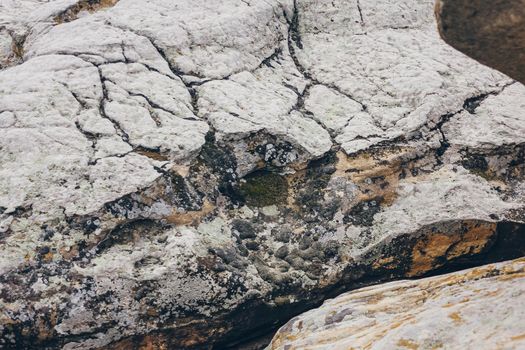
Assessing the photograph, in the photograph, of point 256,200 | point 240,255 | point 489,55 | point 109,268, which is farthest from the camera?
point 256,200

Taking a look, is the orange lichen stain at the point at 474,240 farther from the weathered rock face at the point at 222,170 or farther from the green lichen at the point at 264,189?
the green lichen at the point at 264,189

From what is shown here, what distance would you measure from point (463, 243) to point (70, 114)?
12.0 feet

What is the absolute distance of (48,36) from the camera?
5379 millimetres

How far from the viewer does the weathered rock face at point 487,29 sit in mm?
3012

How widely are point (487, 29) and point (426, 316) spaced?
70.5 inches

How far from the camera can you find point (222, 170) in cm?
451

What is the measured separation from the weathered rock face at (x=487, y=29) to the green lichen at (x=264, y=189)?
1941 millimetres

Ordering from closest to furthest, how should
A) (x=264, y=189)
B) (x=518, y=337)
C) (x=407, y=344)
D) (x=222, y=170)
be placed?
(x=518, y=337)
(x=407, y=344)
(x=222, y=170)
(x=264, y=189)

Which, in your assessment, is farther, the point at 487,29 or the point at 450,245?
the point at 450,245

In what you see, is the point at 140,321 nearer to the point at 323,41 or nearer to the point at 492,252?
the point at 492,252

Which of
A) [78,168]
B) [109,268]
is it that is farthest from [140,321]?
[78,168]

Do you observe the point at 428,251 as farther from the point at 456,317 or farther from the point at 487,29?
the point at 487,29

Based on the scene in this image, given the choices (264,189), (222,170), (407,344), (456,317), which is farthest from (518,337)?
(222,170)

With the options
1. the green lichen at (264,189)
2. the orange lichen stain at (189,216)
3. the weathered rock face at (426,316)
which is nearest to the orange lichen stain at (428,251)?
the weathered rock face at (426,316)
